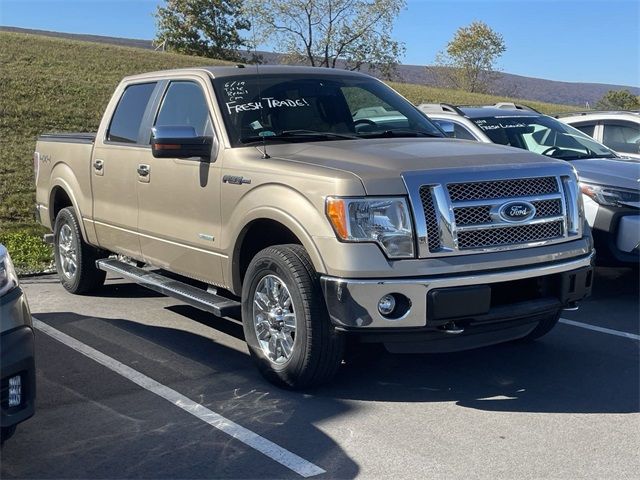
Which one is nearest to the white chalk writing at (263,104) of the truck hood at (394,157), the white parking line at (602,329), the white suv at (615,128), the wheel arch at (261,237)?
the truck hood at (394,157)

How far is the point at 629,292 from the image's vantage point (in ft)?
26.5

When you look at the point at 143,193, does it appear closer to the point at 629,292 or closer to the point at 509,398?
the point at 509,398

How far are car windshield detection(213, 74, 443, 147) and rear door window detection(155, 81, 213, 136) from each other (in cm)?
18

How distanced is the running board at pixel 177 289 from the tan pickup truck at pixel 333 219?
0.8 inches

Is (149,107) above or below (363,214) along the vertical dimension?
above

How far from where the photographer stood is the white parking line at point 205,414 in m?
4.12

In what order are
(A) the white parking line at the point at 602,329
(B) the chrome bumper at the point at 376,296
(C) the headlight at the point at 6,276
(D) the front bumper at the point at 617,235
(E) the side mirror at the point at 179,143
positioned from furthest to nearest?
(D) the front bumper at the point at 617,235 → (A) the white parking line at the point at 602,329 → (E) the side mirror at the point at 179,143 → (B) the chrome bumper at the point at 376,296 → (C) the headlight at the point at 6,276

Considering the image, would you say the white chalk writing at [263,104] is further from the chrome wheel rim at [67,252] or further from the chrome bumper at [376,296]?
the chrome wheel rim at [67,252]

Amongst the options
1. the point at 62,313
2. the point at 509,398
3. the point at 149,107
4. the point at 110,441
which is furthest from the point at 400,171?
the point at 62,313

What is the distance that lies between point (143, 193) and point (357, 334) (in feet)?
7.99

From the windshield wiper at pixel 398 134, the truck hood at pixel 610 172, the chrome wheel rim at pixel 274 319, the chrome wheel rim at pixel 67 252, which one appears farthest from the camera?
the chrome wheel rim at pixel 67 252

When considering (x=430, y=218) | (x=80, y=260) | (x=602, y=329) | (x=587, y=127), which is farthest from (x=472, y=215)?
(x=587, y=127)

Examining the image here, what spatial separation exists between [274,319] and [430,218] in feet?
3.84

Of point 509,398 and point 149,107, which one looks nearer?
point 509,398
